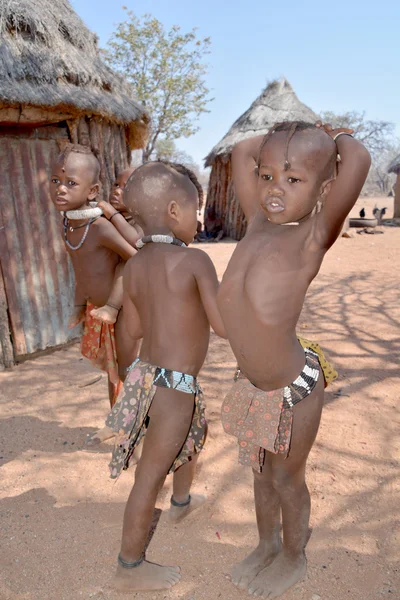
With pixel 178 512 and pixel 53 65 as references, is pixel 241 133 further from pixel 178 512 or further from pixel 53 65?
pixel 178 512

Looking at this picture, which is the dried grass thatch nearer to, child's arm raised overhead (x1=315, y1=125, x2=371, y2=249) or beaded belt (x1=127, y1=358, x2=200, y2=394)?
beaded belt (x1=127, y1=358, x2=200, y2=394)

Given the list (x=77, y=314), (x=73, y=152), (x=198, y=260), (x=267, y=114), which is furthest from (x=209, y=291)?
(x=267, y=114)

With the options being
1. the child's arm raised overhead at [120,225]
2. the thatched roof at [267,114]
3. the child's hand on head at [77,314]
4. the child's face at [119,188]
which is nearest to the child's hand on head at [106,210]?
the child's arm raised overhead at [120,225]

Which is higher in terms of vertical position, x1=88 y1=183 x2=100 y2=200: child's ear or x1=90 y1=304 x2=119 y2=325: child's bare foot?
x1=88 y1=183 x2=100 y2=200: child's ear

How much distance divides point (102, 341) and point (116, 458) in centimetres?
104

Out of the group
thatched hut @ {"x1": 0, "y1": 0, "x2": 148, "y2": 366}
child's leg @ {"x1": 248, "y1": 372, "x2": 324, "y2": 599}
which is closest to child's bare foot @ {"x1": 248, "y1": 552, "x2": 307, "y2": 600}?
child's leg @ {"x1": 248, "y1": 372, "x2": 324, "y2": 599}

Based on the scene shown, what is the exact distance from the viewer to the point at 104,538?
229 centimetres

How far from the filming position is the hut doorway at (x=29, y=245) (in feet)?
14.3

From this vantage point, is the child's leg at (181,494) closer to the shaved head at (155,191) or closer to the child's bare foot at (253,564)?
the child's bare foot at (253,564)

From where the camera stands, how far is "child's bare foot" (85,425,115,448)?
3133mm

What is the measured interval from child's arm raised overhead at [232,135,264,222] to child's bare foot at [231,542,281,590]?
1415 millimetres

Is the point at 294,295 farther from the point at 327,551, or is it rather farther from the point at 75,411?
the point at 75,411

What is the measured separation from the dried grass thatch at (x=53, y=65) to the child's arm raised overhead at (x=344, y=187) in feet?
10.9

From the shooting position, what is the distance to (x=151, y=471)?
6.16 feet
